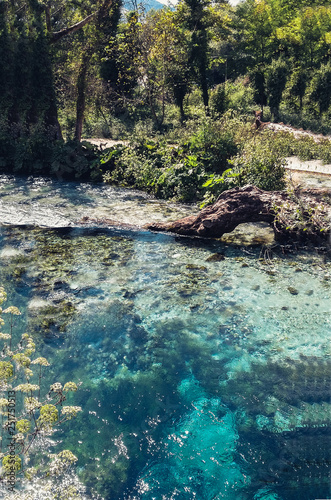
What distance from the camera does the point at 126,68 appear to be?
25.2 meters

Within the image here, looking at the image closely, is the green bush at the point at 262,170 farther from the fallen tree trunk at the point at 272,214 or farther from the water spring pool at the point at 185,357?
the water spring pool at the point at 185,357

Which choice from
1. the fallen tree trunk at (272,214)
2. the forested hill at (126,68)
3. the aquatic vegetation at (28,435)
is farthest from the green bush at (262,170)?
the aquatic vegetation at (28,435)

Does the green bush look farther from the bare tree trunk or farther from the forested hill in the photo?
the bare tree trunk

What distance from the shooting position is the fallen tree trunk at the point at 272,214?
352 inches

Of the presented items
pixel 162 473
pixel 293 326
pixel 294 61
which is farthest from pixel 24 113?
pixel 294 61

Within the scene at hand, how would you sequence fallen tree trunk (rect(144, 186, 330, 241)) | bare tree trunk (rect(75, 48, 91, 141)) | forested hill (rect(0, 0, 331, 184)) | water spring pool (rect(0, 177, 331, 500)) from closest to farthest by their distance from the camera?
1. water spring pool (rect(0, 177, 331, 500))
2. fallen tree trunk (rect(144, 186, 330, 241))
3. forested hill (rect(0, 0, 331, 184))
4. bare tree trunk (rect(75, 48, 91, 141))

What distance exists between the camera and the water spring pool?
13.8 feet

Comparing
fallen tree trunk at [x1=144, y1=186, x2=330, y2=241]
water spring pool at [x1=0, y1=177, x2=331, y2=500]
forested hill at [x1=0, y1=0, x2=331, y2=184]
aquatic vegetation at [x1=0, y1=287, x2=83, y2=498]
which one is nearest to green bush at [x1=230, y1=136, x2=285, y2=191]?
fallen tree trunk at [x1=144, y1=186, x2=330, y2=241]

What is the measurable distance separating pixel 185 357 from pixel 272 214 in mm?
4499

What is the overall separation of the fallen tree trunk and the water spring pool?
516 millimetres

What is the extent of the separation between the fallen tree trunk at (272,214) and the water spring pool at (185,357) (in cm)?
52

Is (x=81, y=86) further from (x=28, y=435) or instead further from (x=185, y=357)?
(x=28, y=435)

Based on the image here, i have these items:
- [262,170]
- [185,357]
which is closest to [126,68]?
[262,170]

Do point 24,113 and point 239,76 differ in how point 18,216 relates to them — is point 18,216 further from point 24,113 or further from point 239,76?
point 239,76
